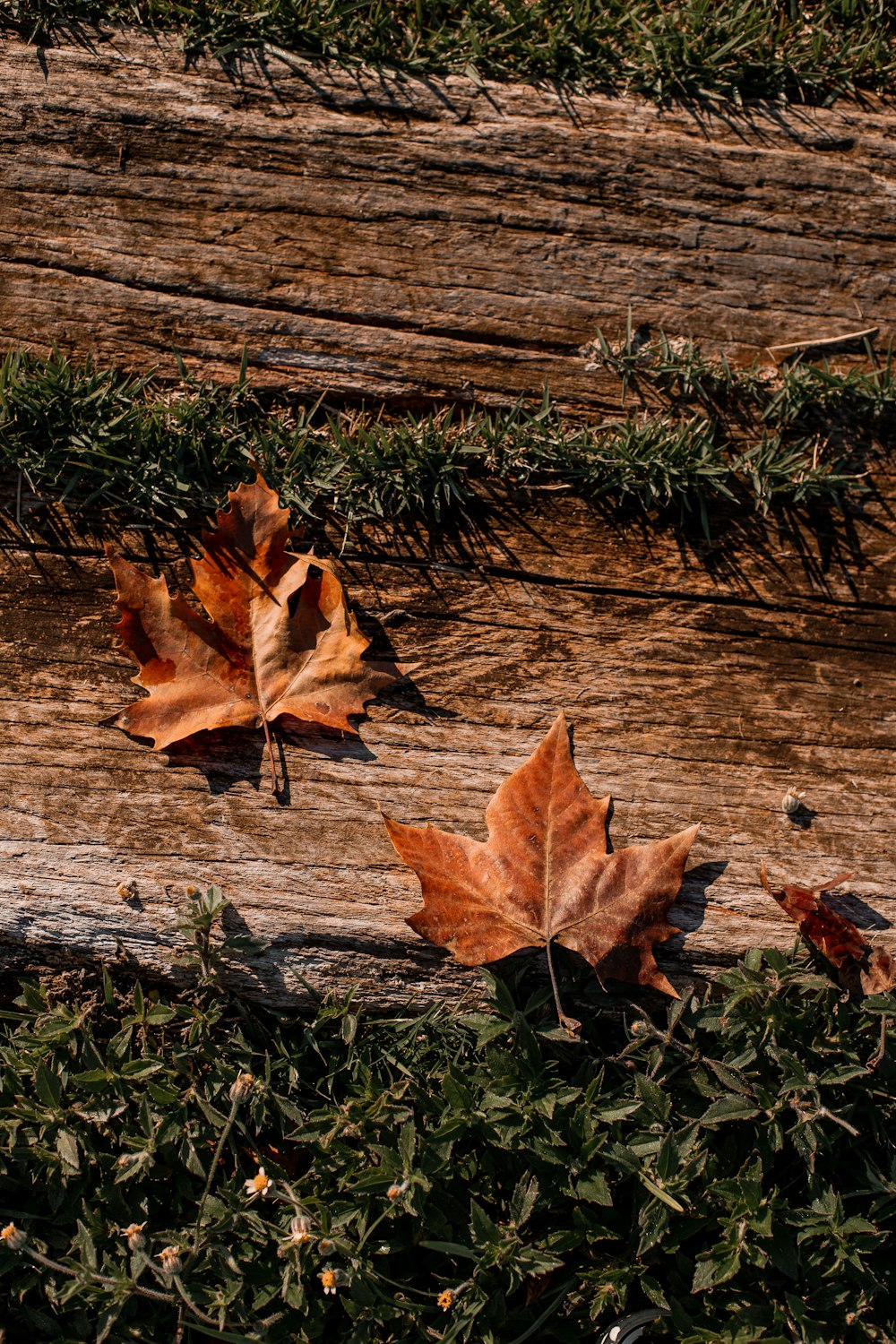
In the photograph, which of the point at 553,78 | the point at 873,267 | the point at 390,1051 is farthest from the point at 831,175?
the point at 390,1051

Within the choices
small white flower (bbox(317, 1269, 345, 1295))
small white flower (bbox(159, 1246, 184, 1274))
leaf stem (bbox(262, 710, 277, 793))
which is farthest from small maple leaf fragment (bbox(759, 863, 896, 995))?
small white flower (bbox(159, 1246, 184, 1274))

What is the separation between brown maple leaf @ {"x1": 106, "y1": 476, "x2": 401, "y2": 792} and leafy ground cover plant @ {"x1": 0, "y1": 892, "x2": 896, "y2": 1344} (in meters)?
0.48

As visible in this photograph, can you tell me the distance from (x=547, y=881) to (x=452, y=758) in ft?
1.24

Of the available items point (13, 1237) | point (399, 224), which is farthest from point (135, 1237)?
point (399, 224)

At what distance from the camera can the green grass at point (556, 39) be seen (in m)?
2.66

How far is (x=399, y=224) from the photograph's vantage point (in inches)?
103

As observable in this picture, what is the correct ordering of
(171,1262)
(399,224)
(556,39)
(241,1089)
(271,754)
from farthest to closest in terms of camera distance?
1. (556,39)
2. (399,224)
3. (271,754)
4. (241,1089)
5. (171,1262)

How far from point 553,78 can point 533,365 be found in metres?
0.92

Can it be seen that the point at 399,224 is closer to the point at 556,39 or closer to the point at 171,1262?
the point at 556,39

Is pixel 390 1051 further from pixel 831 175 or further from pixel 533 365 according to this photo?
pixel 831 175

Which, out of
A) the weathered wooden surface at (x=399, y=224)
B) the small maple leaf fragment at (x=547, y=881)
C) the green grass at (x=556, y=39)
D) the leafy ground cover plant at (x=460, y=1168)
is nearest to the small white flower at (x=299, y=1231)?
the leafy ground cover plant at (x=460, y=1168)

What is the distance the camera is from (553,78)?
8.98 ft

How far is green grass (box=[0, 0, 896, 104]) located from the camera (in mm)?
2658

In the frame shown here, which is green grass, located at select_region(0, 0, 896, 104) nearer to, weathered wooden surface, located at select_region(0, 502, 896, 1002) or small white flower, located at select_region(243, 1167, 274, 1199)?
weathered wooden surface, located at select_region(0, 502, 896, 1002)
